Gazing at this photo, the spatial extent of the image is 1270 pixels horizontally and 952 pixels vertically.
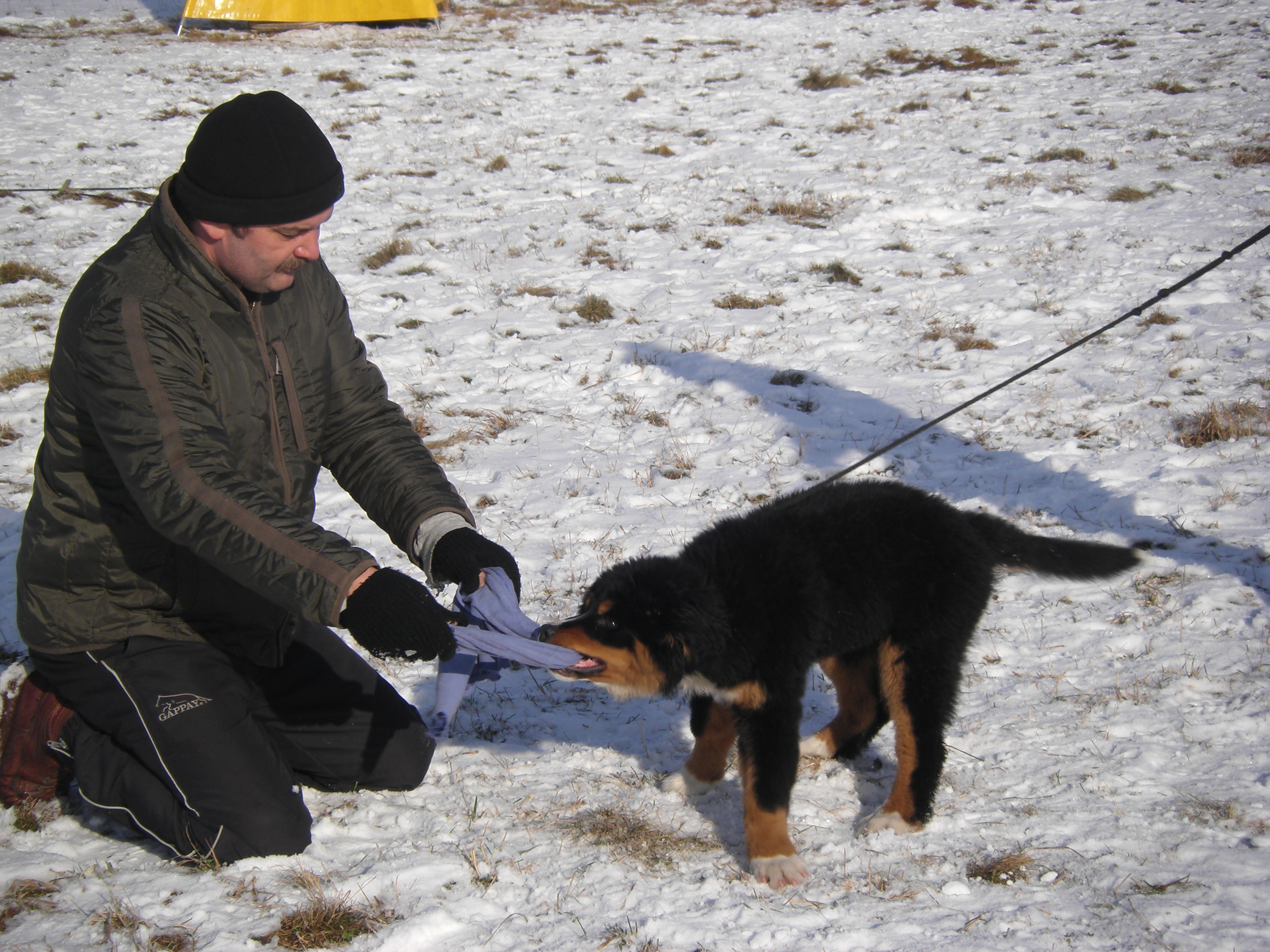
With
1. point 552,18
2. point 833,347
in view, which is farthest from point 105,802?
point 552,18

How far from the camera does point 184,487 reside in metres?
Result: 2.25

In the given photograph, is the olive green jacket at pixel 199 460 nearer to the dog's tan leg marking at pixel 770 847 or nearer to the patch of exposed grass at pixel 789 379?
the dog's tan leg marking at pixel 770 847

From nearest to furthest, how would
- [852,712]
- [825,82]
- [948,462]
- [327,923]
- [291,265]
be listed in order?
[327,923] → [291,265] → [852,712] → [948,462] → [825,82]

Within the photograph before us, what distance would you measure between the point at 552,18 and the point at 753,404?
13485 millimetres

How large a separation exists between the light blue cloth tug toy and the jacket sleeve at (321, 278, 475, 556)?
326 mm

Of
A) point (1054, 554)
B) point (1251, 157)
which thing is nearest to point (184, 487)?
point (1054, 554)

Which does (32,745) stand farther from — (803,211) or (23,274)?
(803,211)

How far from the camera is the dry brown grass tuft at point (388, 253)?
7492 mm

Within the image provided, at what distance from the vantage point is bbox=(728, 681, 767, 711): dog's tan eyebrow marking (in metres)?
2.65

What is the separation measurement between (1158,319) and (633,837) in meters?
5.06

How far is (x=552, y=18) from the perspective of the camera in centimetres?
1628

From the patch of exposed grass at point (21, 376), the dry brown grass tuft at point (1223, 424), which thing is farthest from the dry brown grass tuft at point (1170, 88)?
the patch of exposed grass at point (21, 376)

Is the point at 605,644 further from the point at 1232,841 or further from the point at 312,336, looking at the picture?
A: the point at 1232,841

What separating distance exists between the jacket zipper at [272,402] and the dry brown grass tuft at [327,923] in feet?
3.56
